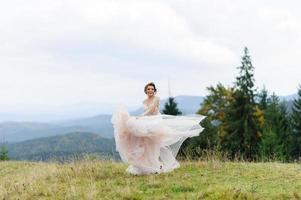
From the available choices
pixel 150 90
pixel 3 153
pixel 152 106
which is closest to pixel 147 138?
pixel 152 106

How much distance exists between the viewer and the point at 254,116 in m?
57.2

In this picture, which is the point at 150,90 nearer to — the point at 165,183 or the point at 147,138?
the point at 147,138

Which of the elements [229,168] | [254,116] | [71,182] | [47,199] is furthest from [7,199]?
[254,116]

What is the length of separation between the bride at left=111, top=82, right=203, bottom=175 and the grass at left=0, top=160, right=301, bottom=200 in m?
0.46

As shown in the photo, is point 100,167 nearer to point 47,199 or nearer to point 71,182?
point 71,182

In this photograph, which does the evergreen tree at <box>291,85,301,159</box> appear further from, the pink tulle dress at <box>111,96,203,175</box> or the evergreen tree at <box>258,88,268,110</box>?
the pink tulle dress at <box>111,96,203,175</box>

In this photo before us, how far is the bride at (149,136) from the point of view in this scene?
13.1 m

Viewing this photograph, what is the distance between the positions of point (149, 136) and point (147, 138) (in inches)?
→ 5.9

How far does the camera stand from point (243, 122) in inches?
2173

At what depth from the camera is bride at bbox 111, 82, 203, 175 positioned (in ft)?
43.0

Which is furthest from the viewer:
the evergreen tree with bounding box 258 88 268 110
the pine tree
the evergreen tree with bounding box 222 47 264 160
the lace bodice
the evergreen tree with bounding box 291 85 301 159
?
the evergreen tree with bounding box 258 88 268 110

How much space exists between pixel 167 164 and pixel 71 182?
2.84m

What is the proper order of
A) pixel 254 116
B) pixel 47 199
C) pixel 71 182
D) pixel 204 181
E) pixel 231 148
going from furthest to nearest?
pixel 254 116 < pixel 231 148 < pixel 71 182 < pixel 204 181 < pixel 47 199

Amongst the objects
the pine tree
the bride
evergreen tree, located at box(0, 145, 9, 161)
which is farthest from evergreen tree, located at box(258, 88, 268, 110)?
the bride
